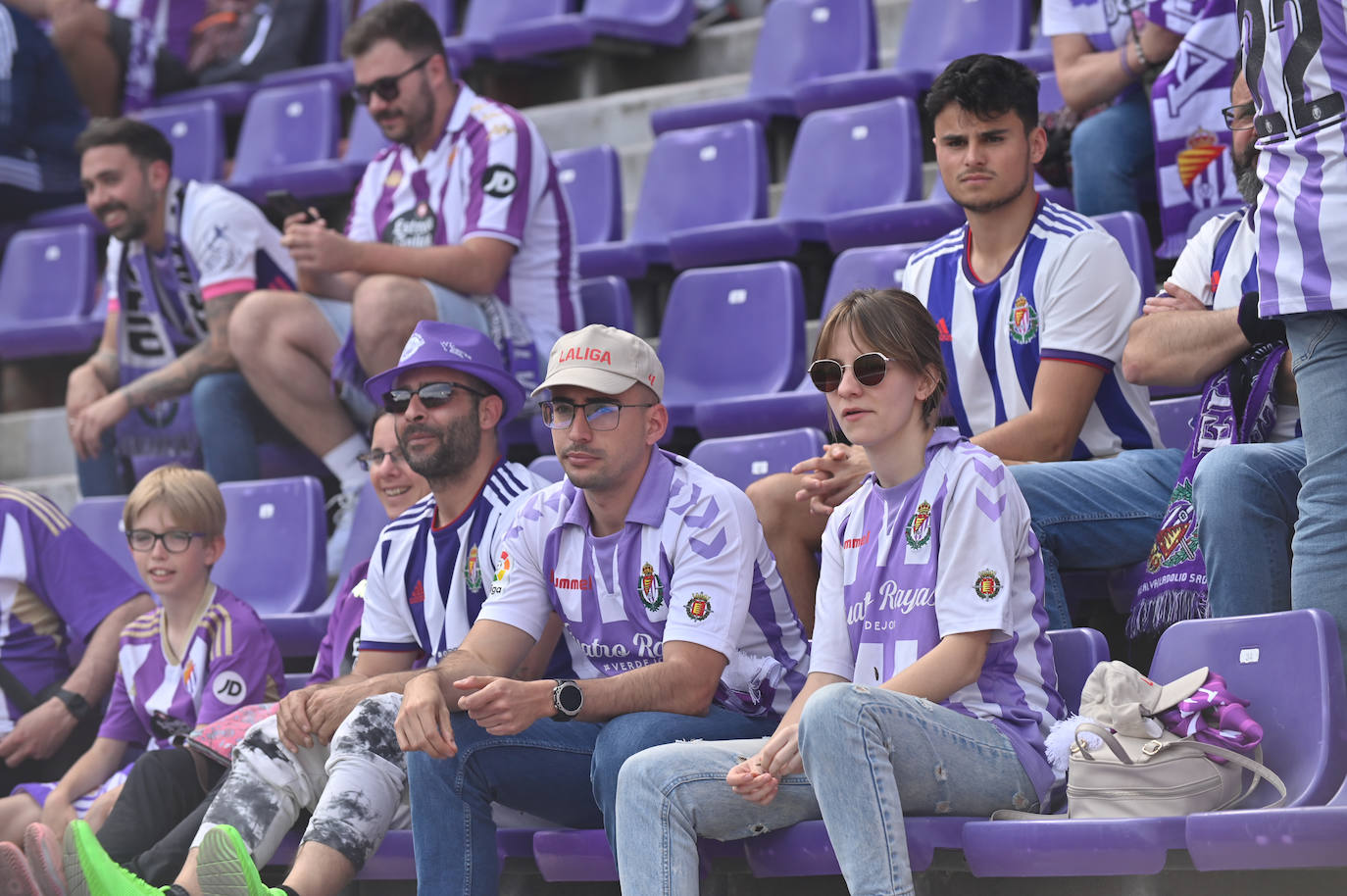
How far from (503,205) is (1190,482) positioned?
236 cm

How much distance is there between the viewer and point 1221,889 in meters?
2.53

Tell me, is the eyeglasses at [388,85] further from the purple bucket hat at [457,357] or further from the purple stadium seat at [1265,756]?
the purple stadium seat at [1265,756]

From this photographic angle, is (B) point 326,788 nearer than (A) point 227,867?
No

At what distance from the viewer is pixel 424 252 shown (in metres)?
4.77

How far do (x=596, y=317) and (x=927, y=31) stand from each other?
5.28 ft

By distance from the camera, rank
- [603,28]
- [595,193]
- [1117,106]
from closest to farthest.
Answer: [1117,106] < [595,193] < [603,28]

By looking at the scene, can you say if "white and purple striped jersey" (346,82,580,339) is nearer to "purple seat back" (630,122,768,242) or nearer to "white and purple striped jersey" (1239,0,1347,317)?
"purple seat back" (630,122,768,242)

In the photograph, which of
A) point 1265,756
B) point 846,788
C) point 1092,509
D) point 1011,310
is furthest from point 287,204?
point 1265,756

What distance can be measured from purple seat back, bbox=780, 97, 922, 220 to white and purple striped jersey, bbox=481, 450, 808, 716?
7.20ft

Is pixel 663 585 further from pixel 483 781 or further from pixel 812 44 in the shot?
pixel 812 44

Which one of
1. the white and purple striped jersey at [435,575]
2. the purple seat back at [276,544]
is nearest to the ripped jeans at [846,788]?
the white and purple striped jersey at [435,575]

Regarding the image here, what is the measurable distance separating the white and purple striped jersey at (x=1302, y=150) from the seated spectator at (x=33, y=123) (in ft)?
18.7

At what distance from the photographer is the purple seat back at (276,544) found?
15.7 feet

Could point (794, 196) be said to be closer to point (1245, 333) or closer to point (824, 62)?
point (824, 62)
